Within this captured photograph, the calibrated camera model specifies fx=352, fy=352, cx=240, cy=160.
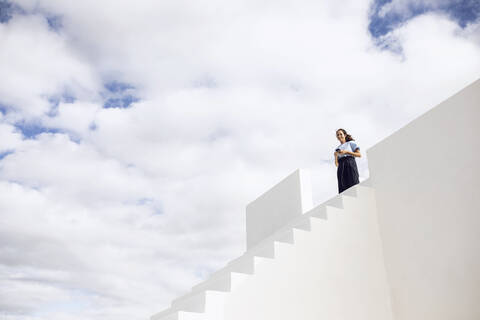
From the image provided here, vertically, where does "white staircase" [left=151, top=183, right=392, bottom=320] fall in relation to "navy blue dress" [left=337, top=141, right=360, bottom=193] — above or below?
below

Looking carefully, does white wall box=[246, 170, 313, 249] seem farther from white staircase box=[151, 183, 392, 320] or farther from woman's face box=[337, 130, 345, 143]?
white staircase box=[151, 183, 392, 320]

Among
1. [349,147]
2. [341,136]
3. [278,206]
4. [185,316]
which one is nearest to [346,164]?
[349,147]

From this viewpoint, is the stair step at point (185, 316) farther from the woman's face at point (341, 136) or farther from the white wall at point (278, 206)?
the white wall at point (278, 206)

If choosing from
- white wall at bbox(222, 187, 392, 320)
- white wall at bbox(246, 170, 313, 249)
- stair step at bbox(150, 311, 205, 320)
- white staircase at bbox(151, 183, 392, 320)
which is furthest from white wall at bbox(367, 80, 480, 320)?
stair step at bbox(150, 311, 205, 320)

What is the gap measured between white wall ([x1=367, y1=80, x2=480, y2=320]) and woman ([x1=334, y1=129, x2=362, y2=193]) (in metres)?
0.60

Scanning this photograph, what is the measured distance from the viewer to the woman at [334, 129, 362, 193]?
4891 millimetres

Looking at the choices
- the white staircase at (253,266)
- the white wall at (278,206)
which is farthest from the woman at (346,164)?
the white wall at (278,206)

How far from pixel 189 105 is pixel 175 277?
94.4 feet

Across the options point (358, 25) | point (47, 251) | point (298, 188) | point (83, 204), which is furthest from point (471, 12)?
point (47, 251)

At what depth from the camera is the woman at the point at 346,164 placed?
4.89 meters

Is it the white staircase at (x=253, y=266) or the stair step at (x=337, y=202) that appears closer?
the white staircase at (x=253, y=266)

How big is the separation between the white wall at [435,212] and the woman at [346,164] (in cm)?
60

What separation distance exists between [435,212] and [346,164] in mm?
1491

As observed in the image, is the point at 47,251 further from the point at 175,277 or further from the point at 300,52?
the point at 300,52
